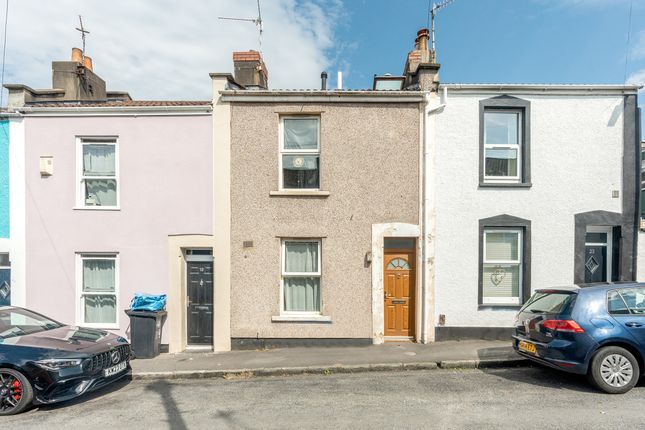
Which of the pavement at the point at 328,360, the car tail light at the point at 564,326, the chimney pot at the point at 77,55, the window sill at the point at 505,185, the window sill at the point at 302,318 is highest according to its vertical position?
the chimney pot at the point at 77,55

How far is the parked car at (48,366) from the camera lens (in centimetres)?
492

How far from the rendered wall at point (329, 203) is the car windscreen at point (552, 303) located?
284 centimetres

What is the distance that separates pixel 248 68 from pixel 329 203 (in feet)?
14.5

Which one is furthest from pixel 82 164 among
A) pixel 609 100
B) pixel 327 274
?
pixel 609 100

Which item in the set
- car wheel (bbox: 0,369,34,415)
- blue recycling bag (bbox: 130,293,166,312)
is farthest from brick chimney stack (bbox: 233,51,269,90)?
car wheel (bbox: 0,369,34,415)

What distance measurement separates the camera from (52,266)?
8.08 meters

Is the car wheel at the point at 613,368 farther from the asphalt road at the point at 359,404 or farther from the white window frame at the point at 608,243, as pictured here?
the white window frame at the point at 608,243

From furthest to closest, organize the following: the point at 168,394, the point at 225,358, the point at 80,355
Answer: the point at 225,358, the point at 168,394, the point at 80,355

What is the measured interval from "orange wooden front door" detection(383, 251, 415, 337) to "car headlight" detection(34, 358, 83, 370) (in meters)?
5.90

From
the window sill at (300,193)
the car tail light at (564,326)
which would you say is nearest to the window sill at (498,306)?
the car tail light at (564,326)

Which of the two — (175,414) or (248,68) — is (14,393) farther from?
(248,68)

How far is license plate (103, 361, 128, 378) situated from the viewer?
5490mm

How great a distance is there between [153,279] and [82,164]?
10.4ft

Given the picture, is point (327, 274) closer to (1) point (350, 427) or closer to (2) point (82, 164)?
(1) point (350, 427)
